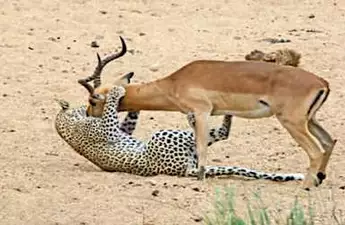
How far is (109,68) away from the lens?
37.4ft

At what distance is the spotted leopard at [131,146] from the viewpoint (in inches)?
330

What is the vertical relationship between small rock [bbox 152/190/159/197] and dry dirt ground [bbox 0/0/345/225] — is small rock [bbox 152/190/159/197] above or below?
above

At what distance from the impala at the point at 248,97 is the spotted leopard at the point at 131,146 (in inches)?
5.1

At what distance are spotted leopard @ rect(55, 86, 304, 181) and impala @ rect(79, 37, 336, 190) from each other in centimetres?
13

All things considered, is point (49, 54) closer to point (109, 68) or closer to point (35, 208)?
point (109, 68)

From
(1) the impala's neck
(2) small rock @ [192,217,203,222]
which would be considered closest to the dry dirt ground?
(2) small rock @ [192,217,203,222]

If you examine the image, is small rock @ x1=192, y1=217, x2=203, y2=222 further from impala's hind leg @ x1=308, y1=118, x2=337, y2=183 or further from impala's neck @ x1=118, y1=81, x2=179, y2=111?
impala's neck @ x1=118, y1=81, x2=179, y2=111

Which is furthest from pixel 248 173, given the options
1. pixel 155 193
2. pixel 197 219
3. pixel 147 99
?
pixel 197 219

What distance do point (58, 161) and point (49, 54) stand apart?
10.5ft

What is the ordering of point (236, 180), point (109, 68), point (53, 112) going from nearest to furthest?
1. point (236, 180)
2. point (53, 112)
3. point (109, 68)

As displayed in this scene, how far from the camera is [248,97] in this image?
8.25 metres

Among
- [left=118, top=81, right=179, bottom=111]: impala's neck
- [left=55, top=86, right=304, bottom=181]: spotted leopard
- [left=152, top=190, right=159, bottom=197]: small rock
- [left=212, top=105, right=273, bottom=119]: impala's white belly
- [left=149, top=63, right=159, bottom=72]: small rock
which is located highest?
[left=212, top=105, right=273, bottom=119]: impala's white belly

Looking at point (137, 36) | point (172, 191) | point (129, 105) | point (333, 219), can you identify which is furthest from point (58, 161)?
point (137, 36)

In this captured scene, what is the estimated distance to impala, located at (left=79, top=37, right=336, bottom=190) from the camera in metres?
8.04
